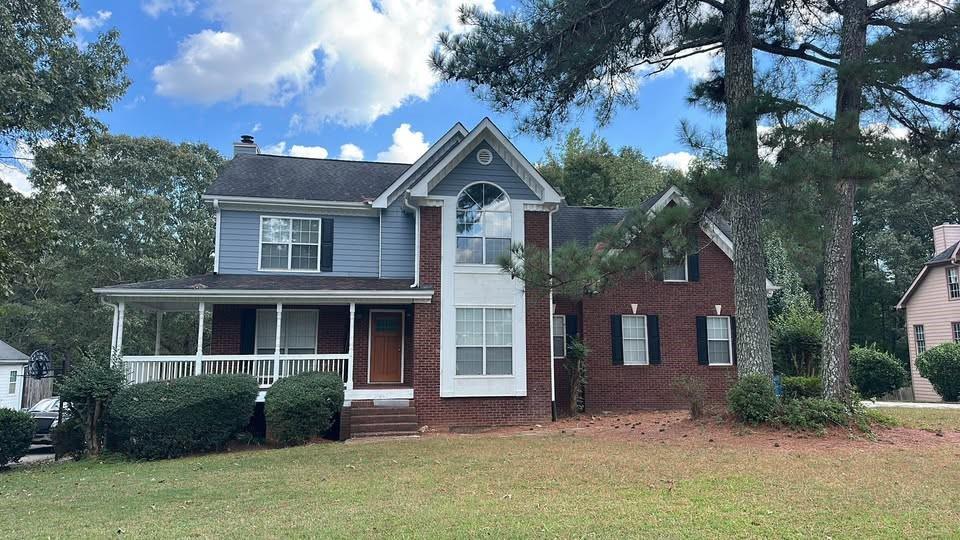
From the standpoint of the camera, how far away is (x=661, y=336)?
54.0 feet

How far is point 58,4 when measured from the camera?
38.3 feet

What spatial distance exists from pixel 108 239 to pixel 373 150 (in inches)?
471

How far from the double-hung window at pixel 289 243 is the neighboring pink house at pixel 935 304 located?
23.4 metres

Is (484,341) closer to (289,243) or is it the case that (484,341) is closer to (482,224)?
(482,224)

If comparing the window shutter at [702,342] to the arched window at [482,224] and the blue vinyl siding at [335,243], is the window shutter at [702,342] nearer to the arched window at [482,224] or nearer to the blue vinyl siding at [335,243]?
the arched window at [482,224]

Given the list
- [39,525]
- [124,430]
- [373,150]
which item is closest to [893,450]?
[39,525]

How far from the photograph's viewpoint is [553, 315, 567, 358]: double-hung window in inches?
629

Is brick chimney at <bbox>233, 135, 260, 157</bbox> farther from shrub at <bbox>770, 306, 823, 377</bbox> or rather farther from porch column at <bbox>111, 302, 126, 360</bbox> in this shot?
shrub at <bbox>770, 306, 823, 377</bbox>

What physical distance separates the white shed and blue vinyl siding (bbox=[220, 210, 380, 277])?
13788 millimetres

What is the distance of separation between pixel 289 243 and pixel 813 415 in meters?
11.9

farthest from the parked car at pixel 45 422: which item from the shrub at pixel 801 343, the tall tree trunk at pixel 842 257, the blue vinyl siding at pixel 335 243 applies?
the shrub at pixel 801 343

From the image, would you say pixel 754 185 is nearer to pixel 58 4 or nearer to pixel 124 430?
pixel 124 430

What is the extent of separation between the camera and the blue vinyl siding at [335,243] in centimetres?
1474

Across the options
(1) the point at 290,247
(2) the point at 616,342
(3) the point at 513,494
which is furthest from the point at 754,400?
(1) the point at 290,247
